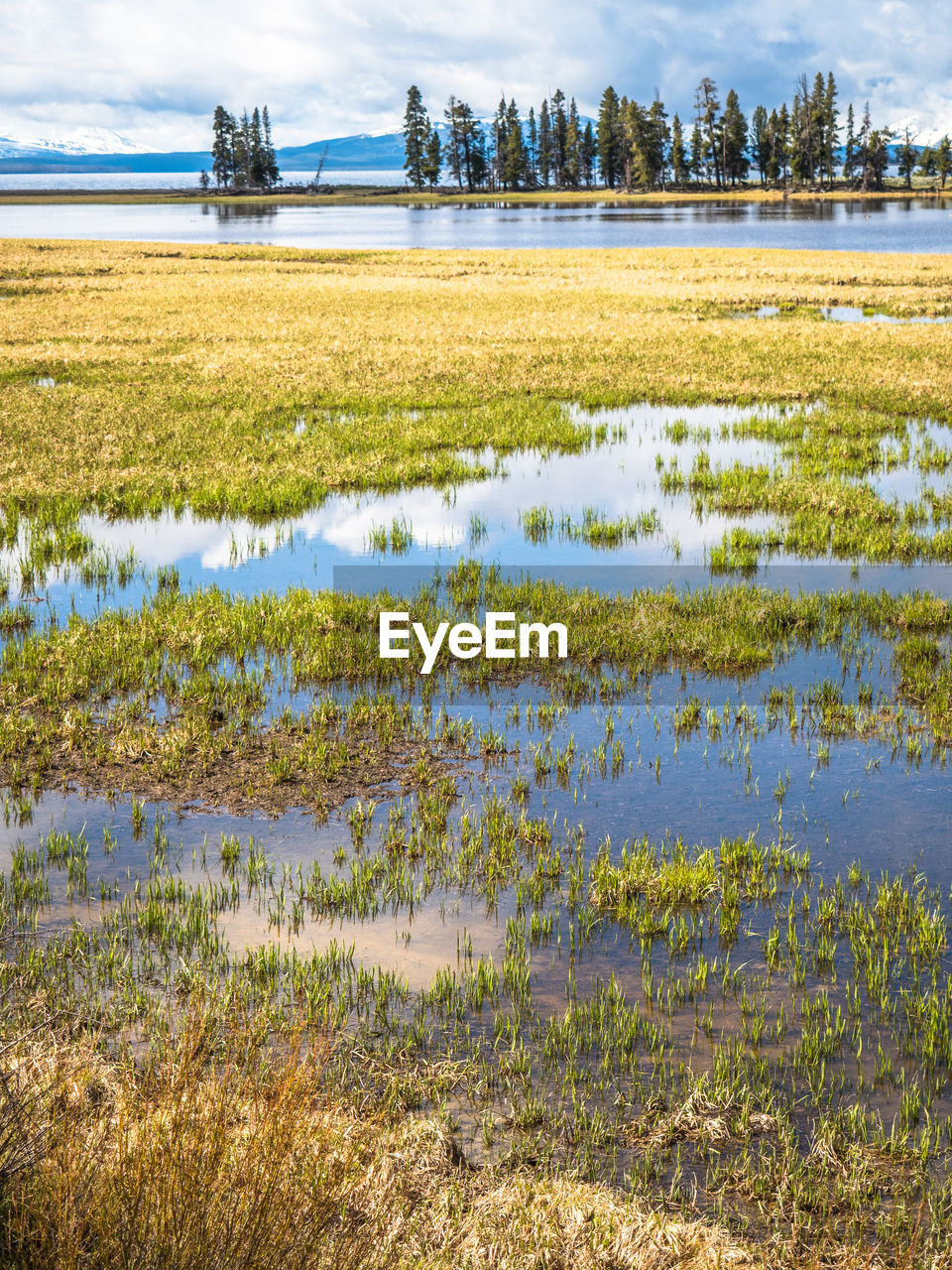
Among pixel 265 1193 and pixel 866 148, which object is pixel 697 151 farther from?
pixel 265 1193

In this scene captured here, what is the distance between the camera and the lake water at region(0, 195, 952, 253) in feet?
276

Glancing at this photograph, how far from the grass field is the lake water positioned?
6601cm

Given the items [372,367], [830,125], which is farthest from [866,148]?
[372,367]

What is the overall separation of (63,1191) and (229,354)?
30375 millimetres

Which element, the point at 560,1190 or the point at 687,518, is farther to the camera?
the point at 687,518

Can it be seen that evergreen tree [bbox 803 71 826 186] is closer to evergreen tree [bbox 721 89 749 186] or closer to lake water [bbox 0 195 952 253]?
evergreen tree [bbox 721 89 749 186]

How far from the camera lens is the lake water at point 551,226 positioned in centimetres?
8406

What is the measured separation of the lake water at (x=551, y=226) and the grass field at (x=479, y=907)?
66.0 m

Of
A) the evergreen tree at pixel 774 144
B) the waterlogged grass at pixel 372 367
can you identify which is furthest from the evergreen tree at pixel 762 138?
the waterlogged grass at pixel 372 367

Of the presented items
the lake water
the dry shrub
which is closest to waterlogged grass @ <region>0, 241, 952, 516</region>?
the dry shrub

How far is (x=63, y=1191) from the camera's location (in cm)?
334

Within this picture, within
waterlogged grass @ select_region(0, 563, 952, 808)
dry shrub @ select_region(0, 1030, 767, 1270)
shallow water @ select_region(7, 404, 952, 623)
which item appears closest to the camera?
dry shrub @ select_region(0, 1030, 767, 1270)

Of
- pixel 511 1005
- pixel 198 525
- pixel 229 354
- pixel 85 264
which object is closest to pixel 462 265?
pixel 85 264

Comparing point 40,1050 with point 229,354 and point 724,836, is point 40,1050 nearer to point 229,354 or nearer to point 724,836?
point 724,836
